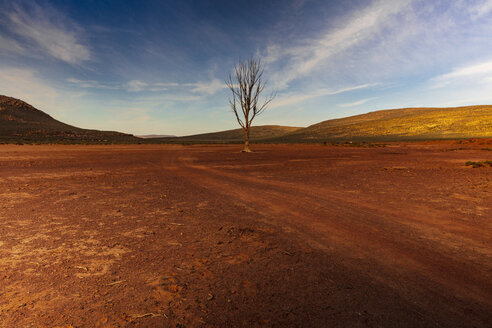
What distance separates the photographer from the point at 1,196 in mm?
7367

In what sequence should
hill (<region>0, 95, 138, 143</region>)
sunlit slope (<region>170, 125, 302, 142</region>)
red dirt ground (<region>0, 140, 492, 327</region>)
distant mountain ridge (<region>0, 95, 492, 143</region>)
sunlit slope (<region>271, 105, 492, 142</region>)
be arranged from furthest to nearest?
sunlit slope (<region>170, 125, 302, 142</region>), hill (<region>0, 95, 138, 143</region>), distant mountain ridge (<region>0, 95, 492, 143</region>), sunlit slope (<region>271, 105, 492, 142</region>), red dirt ground (<region>0, 140, 492, 327</region>)

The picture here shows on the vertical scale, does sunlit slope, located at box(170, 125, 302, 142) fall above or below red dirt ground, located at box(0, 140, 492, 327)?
above

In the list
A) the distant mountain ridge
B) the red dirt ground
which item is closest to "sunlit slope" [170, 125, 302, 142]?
the distant mountain ridge

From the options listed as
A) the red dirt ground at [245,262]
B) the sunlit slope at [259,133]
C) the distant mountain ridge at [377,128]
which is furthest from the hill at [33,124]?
the red dirt ground at [245,262]

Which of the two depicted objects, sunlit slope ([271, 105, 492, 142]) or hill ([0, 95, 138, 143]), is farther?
hill ([0, 95, 138, 143])

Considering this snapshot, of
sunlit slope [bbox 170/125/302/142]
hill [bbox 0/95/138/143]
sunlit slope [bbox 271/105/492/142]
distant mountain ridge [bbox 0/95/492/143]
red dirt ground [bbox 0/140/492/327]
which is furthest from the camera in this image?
sunlit slope [bbox 170/125/302/142]

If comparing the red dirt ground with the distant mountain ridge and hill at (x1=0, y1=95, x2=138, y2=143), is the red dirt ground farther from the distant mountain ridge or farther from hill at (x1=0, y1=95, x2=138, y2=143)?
hill at (x1=0, y1=95, x2=138, y2=143)

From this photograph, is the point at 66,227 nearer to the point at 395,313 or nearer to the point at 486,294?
the point at 395,313

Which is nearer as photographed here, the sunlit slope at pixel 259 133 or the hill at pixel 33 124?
the hill at pixel 33 124

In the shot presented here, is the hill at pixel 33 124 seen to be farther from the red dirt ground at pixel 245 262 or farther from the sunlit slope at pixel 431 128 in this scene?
the red dirt ground at pixel 245 262

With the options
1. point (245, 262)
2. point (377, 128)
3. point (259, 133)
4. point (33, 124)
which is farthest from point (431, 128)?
point (33, 124)

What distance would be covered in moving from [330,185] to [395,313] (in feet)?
24.2

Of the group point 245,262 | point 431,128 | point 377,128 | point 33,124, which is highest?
point 33,124

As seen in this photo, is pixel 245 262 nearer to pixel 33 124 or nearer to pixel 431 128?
pixel 431 128
